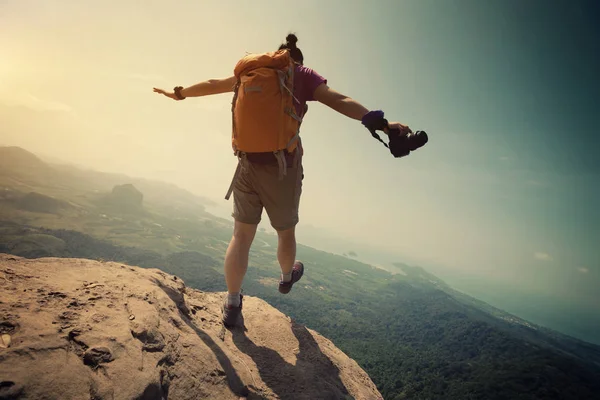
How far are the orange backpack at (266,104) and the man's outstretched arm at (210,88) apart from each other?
1.33 ft

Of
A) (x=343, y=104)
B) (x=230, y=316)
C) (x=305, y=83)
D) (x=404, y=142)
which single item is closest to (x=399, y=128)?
(x=404, y=142)

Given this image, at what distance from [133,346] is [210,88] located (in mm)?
3314

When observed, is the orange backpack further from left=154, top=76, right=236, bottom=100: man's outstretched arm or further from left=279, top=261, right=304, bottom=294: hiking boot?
left=279, top=261, right=304, bottom=294: hiking boot

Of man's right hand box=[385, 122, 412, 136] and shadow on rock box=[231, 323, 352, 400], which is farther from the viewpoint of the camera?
shadow on rock box=[231, 323, 352, 400]

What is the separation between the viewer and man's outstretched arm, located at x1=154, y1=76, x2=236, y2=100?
3813 millimetres

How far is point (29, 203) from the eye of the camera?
171125 mm

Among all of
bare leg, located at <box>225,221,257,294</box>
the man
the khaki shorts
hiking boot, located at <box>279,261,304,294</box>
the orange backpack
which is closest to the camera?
the orange backpack

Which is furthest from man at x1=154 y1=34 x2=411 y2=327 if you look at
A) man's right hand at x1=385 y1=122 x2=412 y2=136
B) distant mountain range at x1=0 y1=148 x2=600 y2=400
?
distant mountain range at x1=0 y1=148 x2=600 y2=400

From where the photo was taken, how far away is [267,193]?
3670 millimetres

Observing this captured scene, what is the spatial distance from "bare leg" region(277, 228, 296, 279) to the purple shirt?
170 cm

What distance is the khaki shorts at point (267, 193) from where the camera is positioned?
3623mm

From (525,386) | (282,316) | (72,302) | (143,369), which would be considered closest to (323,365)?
(282,316)

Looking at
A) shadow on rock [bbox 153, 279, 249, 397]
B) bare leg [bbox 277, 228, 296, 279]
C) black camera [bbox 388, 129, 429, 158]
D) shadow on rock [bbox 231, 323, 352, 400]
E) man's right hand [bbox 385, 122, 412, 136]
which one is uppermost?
man's right hand [bbox 385, 122, 412, 136]

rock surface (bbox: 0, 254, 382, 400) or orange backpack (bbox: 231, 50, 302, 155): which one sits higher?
orange backpack (bbox: 231, 50, 302, 155)
